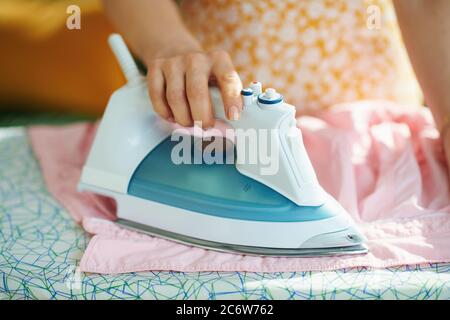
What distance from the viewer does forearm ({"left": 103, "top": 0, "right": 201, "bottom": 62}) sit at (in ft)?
4.03

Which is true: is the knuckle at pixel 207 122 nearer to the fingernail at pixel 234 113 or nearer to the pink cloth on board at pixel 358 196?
the fingernail at pixel 234 113

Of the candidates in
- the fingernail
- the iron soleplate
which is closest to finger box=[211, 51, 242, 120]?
the fingernail

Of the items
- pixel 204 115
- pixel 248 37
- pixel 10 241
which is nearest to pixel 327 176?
pixel 204 115

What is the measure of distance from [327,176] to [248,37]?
0.42 meters

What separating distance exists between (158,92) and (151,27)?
0.26m

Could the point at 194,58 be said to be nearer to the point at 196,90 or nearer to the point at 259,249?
the point at 196,90

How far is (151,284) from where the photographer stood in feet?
3.35

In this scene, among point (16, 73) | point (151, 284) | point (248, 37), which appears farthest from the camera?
point (16, 73)

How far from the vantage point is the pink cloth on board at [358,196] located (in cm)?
105

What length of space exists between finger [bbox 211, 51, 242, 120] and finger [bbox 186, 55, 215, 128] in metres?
0.02

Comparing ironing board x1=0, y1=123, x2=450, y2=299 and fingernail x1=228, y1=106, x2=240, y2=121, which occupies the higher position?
fingernail x1=228, y1=106, x2=240, y2=121

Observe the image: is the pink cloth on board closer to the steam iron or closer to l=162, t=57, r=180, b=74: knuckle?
the steam iron
